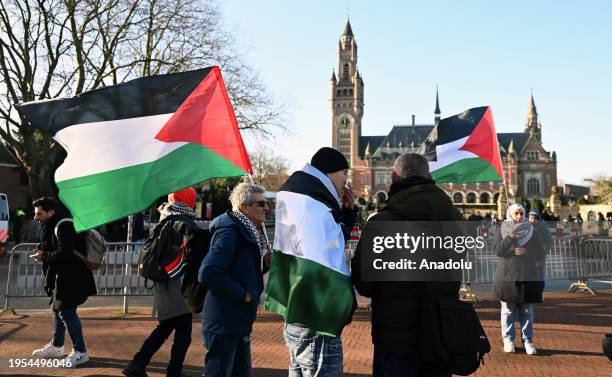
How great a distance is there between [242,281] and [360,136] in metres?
121

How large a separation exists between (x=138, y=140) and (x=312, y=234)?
3274 mm

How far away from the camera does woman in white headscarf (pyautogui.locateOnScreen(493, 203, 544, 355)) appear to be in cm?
675

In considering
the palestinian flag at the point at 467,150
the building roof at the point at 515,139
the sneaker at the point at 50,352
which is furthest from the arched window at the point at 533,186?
the sneaker at the point at 50,352

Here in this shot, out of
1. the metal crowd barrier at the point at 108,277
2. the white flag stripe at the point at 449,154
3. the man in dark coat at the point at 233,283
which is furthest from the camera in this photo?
the white flag stripe at the point at 449,154

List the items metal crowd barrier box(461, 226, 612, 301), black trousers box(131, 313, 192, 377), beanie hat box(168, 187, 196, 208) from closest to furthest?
black trousers box(131, 313, 192, 377) → beanie hat box(168, 187, 196, 208) → metal crowd barrier box(461, 226, 612, 301)

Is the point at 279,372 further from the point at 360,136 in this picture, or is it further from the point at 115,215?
the point at 360,136

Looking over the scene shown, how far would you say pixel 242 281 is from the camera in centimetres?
414

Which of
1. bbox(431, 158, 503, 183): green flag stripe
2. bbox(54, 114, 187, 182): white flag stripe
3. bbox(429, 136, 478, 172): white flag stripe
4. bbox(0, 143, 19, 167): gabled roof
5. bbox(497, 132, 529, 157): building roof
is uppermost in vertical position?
bbox(497, 132, 529, 157): building roof

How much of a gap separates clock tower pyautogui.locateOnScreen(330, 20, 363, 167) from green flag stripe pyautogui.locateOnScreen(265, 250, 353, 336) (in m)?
118

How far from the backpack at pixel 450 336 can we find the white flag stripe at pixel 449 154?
759 cm

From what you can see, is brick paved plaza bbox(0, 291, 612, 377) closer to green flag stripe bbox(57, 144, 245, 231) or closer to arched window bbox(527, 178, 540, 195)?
green flag stripe bbox(57, 144, 245, 231)

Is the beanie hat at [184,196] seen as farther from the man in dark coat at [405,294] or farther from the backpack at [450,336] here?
the backpack at [450,336]

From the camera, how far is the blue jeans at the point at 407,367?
3.29m

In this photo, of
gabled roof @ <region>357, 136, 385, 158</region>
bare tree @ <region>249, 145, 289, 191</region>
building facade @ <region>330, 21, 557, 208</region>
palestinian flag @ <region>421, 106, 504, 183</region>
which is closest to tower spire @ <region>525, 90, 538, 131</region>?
building facade @ <region>330, 21, 557, 208</region>
